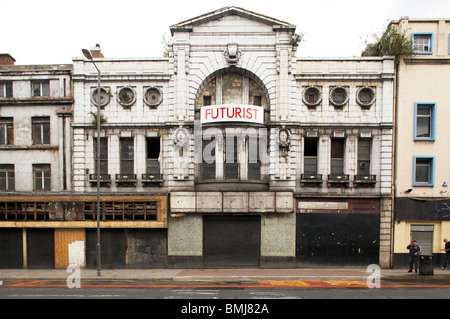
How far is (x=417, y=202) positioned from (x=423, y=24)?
38.1 ft

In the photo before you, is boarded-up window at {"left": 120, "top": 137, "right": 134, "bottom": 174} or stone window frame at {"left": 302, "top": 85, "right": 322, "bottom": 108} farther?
boarded-up window at {"left": 120, "top": 137, "right": 134, "bottom": 174}

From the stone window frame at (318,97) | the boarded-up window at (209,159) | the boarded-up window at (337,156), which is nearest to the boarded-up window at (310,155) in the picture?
the boarded-up window at (337,156)

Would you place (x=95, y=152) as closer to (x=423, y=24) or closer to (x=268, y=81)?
(x=268, y=81)

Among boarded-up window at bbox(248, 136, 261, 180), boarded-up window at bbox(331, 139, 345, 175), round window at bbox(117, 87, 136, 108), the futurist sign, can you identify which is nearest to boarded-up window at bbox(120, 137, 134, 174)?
round window at bbox(117, 87, 136, 108)

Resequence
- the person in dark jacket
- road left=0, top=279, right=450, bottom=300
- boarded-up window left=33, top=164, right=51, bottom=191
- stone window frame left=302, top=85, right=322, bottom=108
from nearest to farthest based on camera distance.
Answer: road left=0, top=279, right=450, bottom=300 < the person in dark jacket < stone window frame left=302, top=85, right=322, bottom=108 < boarded-up window left=33, top=164, right=51, bottom=191

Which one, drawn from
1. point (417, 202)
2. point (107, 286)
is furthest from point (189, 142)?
point (417, 202)

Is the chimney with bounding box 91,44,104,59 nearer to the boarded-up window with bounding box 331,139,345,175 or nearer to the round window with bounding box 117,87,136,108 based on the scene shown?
the round window with bounding box 117,87,136,108

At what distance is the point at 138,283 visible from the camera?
16.2 m

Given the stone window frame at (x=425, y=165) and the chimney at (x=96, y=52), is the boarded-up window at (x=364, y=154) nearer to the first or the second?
the stone window frame at (x=425, y=165)

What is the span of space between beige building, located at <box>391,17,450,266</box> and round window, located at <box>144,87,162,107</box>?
15.7m

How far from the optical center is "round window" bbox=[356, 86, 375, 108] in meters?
19.7

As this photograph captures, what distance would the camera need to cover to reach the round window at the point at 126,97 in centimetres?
2005

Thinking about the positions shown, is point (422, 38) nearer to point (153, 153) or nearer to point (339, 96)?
point (339, 96)

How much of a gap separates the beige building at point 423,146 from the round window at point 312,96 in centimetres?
512
